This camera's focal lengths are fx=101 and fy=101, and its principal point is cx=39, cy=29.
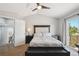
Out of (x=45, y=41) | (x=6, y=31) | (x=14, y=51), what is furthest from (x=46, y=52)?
(x=6, y=31)

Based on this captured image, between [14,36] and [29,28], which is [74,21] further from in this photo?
[14,36]

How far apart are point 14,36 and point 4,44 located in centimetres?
18

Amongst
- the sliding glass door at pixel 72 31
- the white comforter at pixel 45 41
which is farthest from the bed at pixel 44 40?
the sliding glass door at pixel 72 31

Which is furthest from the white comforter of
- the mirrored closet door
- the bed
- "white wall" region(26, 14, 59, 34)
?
the mirrored closet door

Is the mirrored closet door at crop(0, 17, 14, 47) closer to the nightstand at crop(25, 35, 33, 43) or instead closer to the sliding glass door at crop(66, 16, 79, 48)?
the nightstand at crop(25, 35, 33, 43)

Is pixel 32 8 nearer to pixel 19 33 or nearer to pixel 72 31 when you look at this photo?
pixel 19 33

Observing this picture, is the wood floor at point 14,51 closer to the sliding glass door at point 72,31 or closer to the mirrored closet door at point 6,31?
the mirrored closet door at point 6,31

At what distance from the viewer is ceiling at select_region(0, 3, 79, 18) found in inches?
52.9

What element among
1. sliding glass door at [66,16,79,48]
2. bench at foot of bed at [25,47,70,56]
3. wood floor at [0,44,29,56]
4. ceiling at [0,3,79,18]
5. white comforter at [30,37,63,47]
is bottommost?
bench at foot of bed at [25,47,70,56]

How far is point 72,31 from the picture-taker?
1.45 metres

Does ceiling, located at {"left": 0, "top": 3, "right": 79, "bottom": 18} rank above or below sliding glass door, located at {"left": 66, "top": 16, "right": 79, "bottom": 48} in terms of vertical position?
above

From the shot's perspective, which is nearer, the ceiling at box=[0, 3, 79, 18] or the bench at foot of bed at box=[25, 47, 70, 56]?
the ceiling at box=[0, 3, 79, 18]

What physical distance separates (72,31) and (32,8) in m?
0.66

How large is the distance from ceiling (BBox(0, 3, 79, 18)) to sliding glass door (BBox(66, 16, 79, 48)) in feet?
0.45
